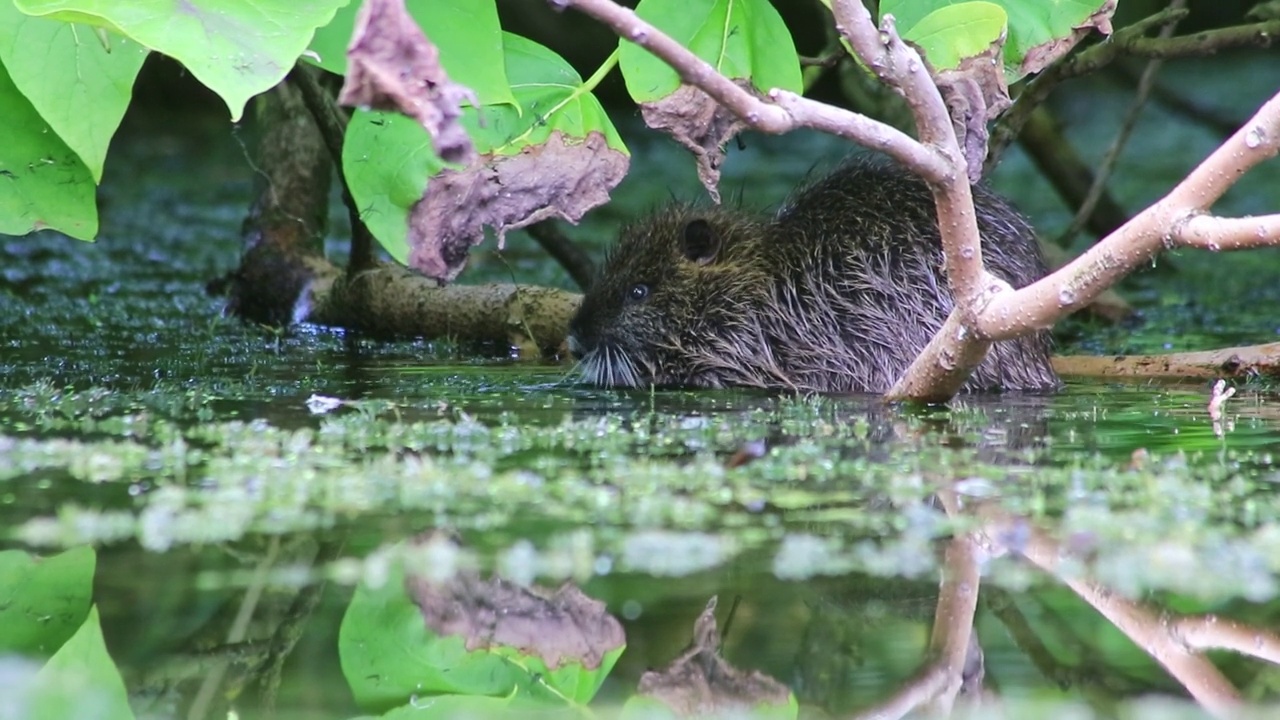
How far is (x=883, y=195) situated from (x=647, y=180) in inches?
159

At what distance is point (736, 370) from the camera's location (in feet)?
13.5

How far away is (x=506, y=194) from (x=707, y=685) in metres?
1.62

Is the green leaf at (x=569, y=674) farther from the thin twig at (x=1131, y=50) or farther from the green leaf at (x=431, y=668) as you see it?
the thin twig at (x=1131, y=50)

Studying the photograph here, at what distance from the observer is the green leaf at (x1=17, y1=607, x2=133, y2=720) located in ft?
5.08

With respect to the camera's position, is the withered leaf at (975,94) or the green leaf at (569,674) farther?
the withered leaf at (975,94)

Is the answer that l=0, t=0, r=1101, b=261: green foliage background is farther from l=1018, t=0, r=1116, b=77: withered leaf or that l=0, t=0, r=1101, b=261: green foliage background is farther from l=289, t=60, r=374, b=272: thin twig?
l=289, t=60, r=374, b=272: thin twig

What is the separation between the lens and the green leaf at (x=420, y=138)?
10.1 feet

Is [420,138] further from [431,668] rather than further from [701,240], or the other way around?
[431,668]

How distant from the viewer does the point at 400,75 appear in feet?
7.25

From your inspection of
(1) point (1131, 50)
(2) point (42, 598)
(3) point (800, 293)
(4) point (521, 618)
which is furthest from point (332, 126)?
(4) point (521, 618)

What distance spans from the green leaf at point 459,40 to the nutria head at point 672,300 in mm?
1139

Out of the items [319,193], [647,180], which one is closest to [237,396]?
[319,193]

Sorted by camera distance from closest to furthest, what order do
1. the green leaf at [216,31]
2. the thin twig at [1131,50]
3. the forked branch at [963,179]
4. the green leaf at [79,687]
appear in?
the green leaf at [79,687] < the forked branch at [963,179] < the green leaf at [216,31] < the thin twig at [1131,50]

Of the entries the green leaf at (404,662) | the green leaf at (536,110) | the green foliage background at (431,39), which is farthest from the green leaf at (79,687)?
the green leaf at (536,110)
